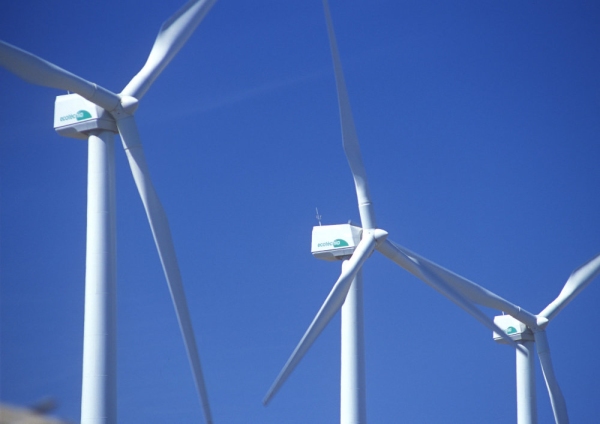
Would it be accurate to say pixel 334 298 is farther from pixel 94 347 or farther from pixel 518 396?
pixel 518 396

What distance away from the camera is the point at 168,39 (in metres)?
22.8

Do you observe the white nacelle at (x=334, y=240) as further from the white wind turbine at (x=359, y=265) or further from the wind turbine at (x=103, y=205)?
the wind turbine at (x=103, y=205)

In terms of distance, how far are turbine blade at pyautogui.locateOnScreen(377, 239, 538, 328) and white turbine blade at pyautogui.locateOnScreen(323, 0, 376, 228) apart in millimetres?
1183

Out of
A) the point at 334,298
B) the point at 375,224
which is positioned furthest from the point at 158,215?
the point at 375,224

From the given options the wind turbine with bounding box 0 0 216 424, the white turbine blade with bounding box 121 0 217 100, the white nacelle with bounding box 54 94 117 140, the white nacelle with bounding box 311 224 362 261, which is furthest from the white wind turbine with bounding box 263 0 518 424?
the white nacelle with bounding box 54 94 117 140

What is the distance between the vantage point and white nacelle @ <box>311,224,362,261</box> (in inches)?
1230

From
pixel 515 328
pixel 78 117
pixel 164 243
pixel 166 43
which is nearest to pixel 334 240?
pixel 166 43

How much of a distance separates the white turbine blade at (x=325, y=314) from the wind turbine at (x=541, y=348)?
14.2 meters

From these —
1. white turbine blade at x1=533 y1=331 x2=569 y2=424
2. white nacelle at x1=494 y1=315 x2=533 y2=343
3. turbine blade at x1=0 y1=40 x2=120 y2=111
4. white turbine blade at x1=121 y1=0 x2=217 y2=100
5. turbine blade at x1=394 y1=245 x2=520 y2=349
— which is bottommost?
white turbine blade at x1=533 y1=331 x2=569 y2=424

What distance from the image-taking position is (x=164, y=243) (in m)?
20.5

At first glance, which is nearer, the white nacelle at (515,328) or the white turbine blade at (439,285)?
the white turbine blade at (439,285)

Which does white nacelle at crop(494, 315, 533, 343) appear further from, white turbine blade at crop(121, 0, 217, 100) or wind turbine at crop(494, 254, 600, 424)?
white turbine blade at crop(121, 0, 217, 100)

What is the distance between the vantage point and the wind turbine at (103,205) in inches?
754

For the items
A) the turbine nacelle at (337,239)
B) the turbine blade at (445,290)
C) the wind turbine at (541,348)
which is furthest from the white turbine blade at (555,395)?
the turbine nacelle at (337,239)
